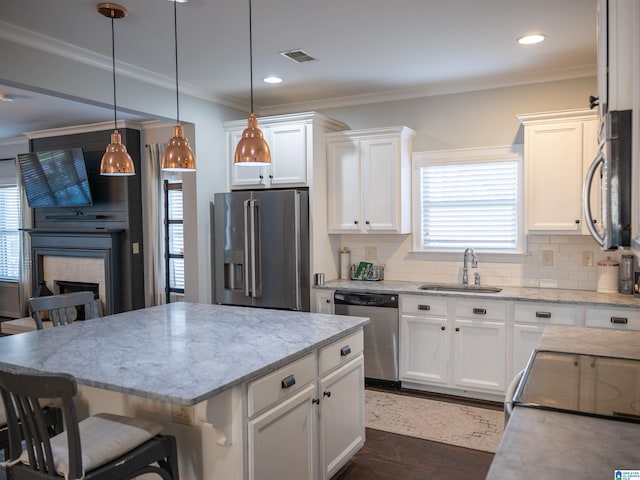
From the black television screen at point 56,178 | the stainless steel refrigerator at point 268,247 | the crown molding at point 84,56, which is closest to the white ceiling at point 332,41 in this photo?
the crown molding at point 84,56

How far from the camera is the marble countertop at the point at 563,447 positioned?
1.12 meters

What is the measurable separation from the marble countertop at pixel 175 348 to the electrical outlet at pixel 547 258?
2241 millimetres

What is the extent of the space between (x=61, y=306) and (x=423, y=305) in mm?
2705

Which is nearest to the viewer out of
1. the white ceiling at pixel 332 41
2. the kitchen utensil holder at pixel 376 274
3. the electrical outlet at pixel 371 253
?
Result: the white ceiling at pixel 332 41

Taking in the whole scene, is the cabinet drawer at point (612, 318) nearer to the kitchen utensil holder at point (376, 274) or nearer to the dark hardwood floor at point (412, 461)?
the dark hardwood floor at point (412, 461)

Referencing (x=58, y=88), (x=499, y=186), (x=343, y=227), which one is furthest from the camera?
(x=343, y=227)

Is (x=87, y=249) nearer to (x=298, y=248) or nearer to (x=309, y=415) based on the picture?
(x=298, y=248)

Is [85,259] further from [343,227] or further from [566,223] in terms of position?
[566,223]

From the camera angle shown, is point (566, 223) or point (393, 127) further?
point (393, 127)

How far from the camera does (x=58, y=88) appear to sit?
11.4ft

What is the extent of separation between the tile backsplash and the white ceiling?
1.39 m

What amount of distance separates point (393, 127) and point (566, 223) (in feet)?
5.41

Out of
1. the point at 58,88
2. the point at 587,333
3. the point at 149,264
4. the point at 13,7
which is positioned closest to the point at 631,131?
the point at 587,333

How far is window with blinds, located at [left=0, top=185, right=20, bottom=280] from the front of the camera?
775 centimetres
